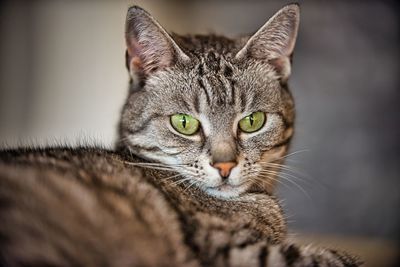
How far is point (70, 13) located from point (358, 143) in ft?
8.18

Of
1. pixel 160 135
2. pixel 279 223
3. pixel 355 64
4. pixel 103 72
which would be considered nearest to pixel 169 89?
pixel 160 135

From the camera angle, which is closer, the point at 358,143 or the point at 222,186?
the point at 222,186

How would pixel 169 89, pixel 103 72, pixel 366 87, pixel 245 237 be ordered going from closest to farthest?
pixel 245 237
pixel 169 89
pixel 366 87
pixel 103 72

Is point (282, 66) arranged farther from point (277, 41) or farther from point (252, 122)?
point (252, 122)

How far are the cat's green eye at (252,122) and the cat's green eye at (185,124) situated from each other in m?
0.17

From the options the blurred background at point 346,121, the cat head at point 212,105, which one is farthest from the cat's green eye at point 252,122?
the blurred background at point 346,121

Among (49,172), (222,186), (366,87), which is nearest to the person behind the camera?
(49,172)

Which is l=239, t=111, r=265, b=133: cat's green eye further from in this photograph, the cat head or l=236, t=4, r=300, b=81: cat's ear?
l=236, t=4, r=300, b=81: cat's ear

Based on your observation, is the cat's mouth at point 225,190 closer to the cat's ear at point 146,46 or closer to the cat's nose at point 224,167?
the cat's nose at point 224,167

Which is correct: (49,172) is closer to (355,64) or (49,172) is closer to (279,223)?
(279,223)

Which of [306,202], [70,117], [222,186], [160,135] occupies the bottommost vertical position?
[306,202]

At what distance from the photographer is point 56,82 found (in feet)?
15.6

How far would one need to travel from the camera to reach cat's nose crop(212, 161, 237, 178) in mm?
1948

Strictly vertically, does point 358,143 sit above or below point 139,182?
below
